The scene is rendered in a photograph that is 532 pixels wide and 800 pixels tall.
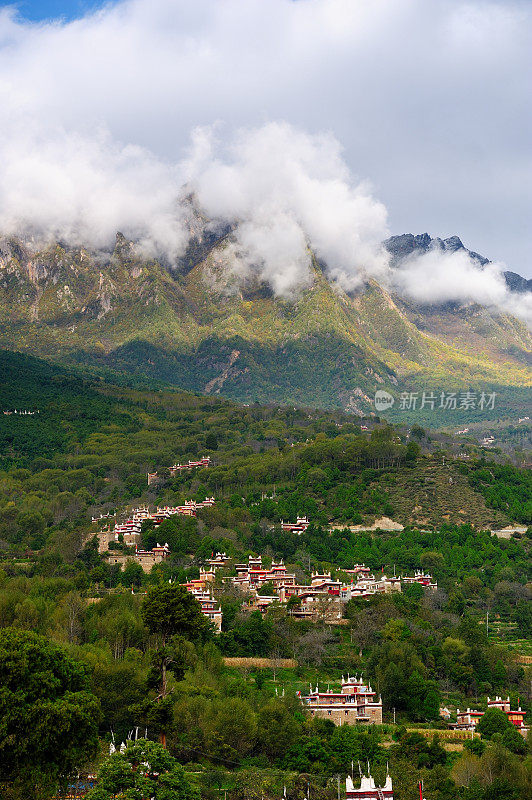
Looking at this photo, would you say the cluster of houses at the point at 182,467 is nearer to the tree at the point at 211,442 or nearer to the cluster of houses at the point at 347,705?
the tree at the point at 211,442

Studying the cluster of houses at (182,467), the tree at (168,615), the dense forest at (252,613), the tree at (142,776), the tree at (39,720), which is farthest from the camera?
the cluster of houses at (182,467)

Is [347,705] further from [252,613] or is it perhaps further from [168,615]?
[168,615]

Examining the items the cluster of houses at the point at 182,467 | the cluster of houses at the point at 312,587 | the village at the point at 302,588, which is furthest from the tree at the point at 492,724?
the cluster of houses at the point at 182,467

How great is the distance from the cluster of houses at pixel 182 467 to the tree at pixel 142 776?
7086 cm


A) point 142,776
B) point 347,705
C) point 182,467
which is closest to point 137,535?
point 182,467

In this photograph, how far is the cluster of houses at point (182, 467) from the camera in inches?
4118

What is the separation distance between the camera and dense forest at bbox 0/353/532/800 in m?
38.5

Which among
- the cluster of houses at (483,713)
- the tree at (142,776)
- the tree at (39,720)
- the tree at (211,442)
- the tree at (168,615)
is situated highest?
the tree at (211,442)

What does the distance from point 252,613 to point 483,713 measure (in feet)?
48.6

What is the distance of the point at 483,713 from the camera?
50.3m

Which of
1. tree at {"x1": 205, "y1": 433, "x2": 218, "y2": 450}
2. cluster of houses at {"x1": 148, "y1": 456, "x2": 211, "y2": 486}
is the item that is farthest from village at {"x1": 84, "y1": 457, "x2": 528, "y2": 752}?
tree at {"x1": 205, "y1": 433, "x2": 218, "y2": 450}

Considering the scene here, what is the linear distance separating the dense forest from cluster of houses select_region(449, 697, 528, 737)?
0.78 meters

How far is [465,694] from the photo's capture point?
55.1 metres

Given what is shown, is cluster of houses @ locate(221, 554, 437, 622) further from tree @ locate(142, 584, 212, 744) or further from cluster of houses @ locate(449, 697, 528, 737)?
tree @ locate(142, 584, 212, 744)
